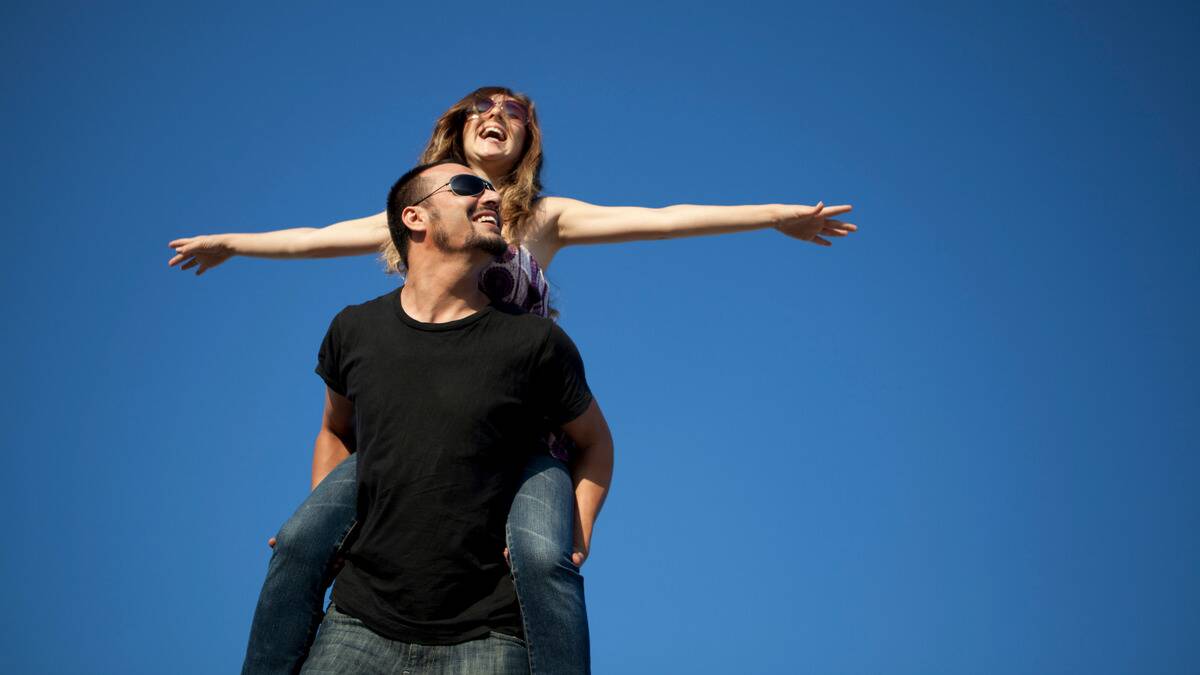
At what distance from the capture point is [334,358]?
14.8 feet

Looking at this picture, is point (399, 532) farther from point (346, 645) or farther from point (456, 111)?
point (456, 111)

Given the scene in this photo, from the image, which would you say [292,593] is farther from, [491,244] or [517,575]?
[491,244]

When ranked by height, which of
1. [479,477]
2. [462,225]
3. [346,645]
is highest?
[462,225]

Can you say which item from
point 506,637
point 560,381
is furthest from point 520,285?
point 506,637

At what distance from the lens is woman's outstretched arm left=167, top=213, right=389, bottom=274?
5742 mm

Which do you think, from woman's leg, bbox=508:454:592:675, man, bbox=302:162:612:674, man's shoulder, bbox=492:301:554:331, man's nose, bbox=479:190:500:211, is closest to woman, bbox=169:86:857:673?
woman's leg, bbox=508:454:592:675

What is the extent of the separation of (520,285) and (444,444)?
3.63ft

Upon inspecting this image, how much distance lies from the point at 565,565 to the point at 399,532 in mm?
625

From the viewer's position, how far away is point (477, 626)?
397 cm

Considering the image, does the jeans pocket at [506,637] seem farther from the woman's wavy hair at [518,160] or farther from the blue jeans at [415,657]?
the woman's wavy hair at [518,160]

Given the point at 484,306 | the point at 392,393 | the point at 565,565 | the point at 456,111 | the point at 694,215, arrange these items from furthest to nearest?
the point at 456,111 < the point at 694,215 < the point at 484,306 < the point at 392,393 < the point at 565,565

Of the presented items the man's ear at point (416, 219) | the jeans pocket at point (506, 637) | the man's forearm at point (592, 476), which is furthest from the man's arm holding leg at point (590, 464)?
the man's ear at point (416, 219)

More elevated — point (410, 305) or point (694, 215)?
point (694, 215)

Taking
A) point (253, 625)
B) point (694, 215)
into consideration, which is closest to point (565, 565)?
point (253, 625)
